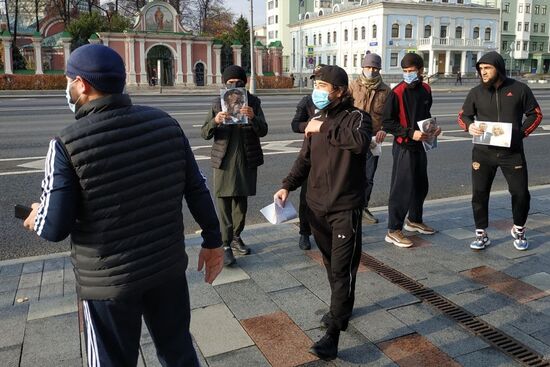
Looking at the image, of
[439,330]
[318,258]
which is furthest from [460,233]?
[439,330]

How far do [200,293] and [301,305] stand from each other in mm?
A: 842

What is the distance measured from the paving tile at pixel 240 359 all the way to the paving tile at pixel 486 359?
126 centimetres

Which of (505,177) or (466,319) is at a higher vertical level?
(505,177)

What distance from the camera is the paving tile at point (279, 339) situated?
325 cm

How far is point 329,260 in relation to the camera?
3545 millimetres

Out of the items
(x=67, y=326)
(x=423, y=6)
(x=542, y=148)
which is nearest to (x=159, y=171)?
(x=67, y=326)

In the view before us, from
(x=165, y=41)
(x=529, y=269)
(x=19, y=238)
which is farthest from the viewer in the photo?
(x=165, y=41)

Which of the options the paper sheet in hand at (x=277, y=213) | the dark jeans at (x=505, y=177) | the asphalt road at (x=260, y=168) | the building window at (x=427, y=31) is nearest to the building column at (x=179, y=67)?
the asphalt road at (x=260, y=168)

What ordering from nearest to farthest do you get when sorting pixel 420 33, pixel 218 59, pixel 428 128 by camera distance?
pixel 428 128 → pixel 218 59 → pixel 420 33

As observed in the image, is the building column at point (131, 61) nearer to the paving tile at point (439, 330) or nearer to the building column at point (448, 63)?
the paving tile at point (439, 330)

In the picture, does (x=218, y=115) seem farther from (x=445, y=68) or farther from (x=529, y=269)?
(x=445, y=68)

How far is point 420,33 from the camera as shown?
6838 centimetres

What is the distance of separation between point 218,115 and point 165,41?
43.0 metres

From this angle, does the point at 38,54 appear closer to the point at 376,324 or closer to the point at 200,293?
the point at 200,293
